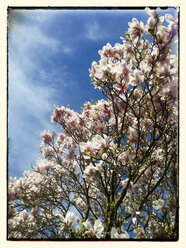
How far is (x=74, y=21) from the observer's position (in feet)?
3.79

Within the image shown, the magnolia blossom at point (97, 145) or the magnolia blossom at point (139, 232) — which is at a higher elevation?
the magnolia blossom at point (97, 145)

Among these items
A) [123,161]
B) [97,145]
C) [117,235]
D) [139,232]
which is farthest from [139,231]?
[97,145]

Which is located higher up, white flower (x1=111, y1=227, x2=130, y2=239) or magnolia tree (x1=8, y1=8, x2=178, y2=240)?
magnolia tree (x1=8, y1=8, x2=178, y2=240)

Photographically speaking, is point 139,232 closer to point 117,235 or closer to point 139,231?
point 139,231

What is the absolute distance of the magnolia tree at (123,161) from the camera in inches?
40.8

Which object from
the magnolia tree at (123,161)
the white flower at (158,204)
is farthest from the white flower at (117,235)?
the white flower at (158,204)

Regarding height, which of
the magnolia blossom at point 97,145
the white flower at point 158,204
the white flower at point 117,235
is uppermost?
the magnolia blossom at point 97,145

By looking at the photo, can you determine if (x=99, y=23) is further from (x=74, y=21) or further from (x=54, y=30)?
(x=54, y=30)

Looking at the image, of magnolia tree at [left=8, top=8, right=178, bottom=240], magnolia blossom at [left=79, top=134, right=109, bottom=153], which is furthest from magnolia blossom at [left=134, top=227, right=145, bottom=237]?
magnolia blossom at [left=79, top=134, right=109, bottom=153]

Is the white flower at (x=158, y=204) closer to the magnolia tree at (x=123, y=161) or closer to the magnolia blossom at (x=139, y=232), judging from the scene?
the magnolia tree at (x=123, y=161)

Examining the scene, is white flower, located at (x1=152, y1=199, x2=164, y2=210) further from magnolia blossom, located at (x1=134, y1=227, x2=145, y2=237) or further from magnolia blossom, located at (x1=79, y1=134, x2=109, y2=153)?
magnolia blossom, located at (x1=79, y1=134, x2=109, y2=153)

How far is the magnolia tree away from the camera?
3.40 ft
